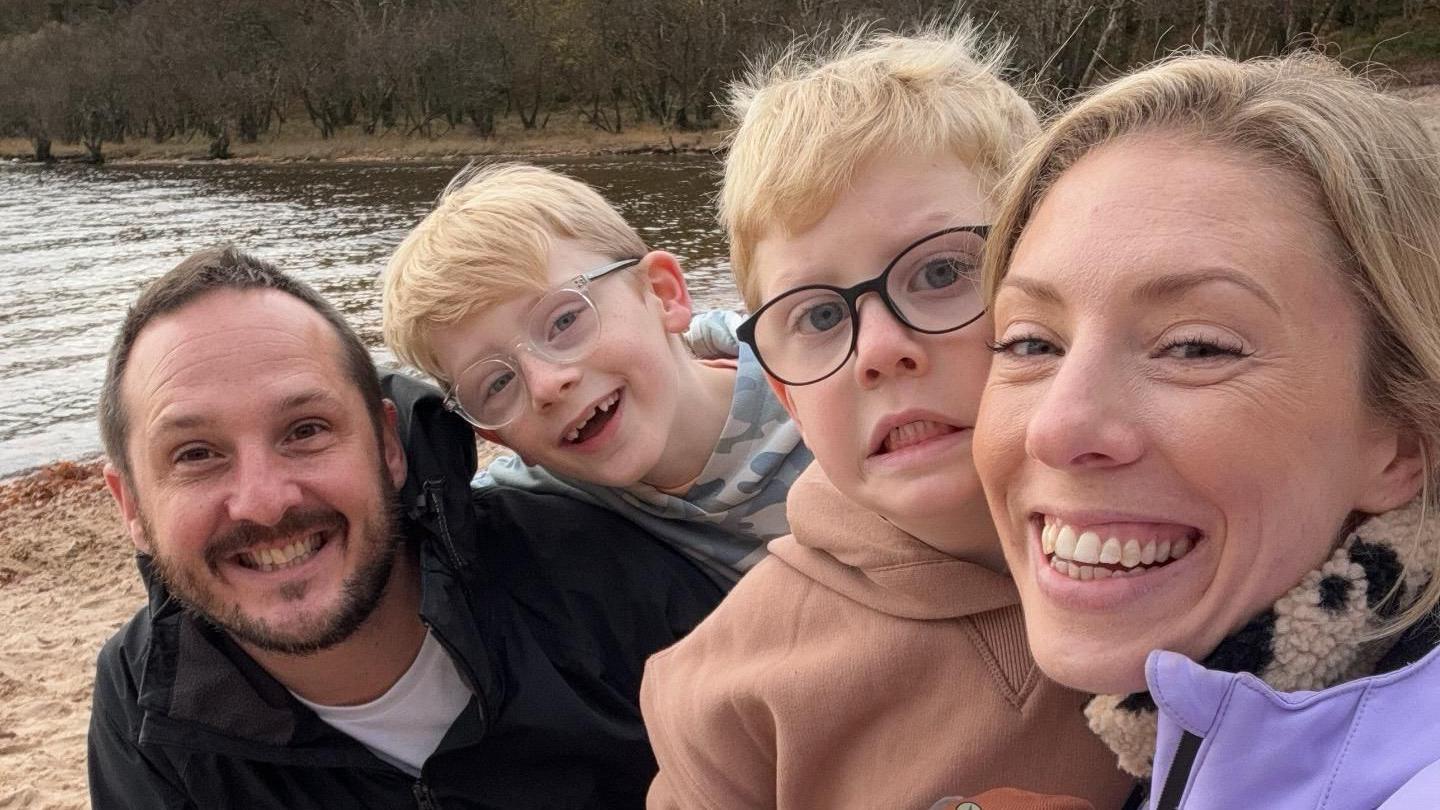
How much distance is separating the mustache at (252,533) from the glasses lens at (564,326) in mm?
773

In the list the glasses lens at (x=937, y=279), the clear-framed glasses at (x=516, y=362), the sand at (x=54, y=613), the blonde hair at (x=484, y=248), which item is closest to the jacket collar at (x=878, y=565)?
the glasses lens at (x=937, y=279)

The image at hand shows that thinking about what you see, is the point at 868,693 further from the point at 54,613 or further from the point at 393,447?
the point at 54,613

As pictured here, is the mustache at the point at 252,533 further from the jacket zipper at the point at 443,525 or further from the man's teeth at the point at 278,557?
the jacket zipper at the point at 443,525

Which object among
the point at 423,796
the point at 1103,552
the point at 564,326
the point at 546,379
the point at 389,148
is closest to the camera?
the point at 1103,552

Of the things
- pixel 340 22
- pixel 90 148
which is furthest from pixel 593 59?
pixel 90 148

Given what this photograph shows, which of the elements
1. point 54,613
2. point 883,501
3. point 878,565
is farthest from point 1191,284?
point 54,613

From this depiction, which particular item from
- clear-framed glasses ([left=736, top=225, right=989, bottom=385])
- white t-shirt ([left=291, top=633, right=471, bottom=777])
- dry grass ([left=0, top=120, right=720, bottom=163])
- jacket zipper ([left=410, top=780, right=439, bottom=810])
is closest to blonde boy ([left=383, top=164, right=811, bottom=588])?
white t-shirt ([left=291, top=633, right=471, bottom=777])

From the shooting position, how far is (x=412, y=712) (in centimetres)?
295

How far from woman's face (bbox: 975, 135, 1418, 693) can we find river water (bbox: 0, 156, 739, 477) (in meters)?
11.7

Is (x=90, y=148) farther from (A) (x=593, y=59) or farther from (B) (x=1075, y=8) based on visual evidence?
(B) (x=1075, y=8)

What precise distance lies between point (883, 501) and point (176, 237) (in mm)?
27767

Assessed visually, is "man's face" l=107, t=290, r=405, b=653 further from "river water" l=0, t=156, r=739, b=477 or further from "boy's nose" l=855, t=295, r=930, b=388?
"river water" l=0, t=156, r=739, b=477

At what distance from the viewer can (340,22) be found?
65188mm

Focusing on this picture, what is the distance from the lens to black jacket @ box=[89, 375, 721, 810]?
8.93 feet
